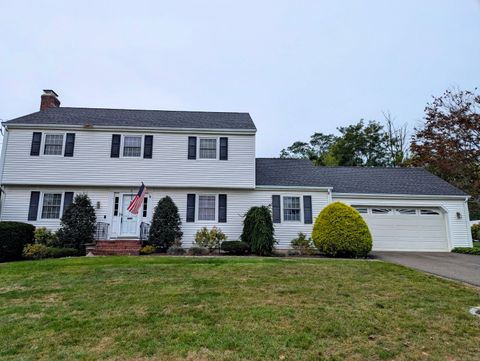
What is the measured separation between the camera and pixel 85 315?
4770 mm

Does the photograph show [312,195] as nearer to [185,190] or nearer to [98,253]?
[185,190]

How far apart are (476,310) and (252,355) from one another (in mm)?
4244

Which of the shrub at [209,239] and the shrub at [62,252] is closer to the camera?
the shrub at [62,252]

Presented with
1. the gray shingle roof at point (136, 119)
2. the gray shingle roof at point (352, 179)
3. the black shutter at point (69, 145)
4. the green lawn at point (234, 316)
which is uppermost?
the gray shingle roof at point (136, 119)

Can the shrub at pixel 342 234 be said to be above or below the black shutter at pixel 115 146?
below

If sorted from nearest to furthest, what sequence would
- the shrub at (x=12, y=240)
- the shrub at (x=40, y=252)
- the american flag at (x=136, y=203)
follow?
the shrub at (x=12, y=240) → the shrub at (x=40, y=252) → the american flag at (x=136, y=203)

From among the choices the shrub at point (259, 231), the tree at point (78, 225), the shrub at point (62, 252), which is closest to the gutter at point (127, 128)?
the tree at point (78, 225)

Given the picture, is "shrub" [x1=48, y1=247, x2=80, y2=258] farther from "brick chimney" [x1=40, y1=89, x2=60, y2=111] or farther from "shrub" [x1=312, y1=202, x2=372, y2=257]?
"shrub" [x1=312, y1=202, x2=372, y2=257]

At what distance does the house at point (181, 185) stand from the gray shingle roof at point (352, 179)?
0.11m

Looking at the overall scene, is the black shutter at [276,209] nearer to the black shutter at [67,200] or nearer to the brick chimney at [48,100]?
the black shutter at [67,200]

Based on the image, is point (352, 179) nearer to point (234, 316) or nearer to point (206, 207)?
point (206, 207)

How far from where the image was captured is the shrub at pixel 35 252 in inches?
453

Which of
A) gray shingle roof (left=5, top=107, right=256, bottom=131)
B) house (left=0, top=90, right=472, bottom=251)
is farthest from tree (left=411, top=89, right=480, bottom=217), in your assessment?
gray shingle roof (left=5, top=107, right=256, bottom=131)

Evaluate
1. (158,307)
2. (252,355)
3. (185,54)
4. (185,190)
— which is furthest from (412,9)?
(185,54)
